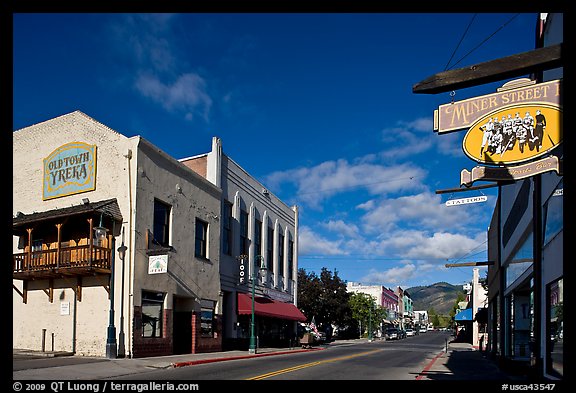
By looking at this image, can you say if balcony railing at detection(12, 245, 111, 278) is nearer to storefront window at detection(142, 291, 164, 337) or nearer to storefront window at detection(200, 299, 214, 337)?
storefront window at detection(142, 291, 164, 337)

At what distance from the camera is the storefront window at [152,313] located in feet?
73.0

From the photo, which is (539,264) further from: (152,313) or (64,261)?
(64,261)

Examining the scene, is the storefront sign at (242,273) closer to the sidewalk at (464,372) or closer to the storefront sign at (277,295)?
the storefront sign at (277,295)

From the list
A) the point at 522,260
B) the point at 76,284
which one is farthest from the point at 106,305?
the point at 522,260

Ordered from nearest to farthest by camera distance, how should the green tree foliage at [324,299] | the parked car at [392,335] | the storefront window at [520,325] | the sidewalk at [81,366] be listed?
the sidewalk at [81,366]
the storefront window at [520,325]
the green tree foliage at [324,299]
the parked car at [392,335]

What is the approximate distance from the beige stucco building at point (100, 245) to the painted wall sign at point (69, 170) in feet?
0.15

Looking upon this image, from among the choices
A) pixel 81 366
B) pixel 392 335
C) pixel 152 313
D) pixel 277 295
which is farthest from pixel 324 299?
pixel 81 366

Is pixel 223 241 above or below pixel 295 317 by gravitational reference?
above

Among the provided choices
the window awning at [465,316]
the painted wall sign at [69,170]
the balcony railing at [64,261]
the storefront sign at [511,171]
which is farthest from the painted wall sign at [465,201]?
the window awning at [465,316]

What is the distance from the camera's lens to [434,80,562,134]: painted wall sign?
8961 millimetres
